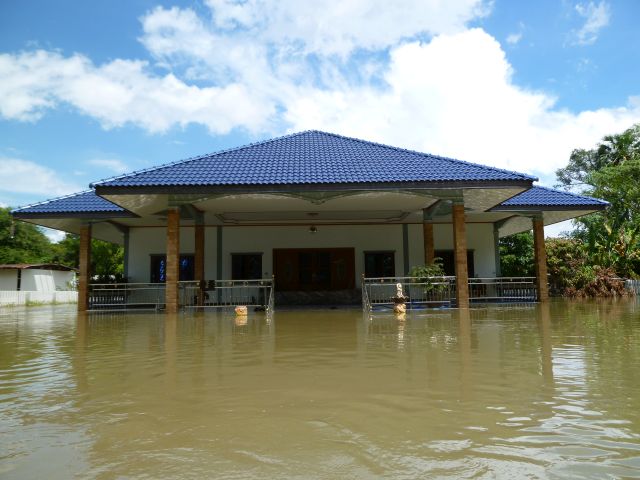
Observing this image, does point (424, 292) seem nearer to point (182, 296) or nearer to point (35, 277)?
point (182, 296)

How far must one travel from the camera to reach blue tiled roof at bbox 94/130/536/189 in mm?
13133

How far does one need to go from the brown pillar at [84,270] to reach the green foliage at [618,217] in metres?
24.3

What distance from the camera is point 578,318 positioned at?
11.0 meters

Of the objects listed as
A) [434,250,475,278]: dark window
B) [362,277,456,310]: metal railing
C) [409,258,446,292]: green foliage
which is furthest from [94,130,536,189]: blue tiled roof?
[434,250,475,278]: dark window

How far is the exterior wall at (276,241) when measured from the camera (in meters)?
19.8

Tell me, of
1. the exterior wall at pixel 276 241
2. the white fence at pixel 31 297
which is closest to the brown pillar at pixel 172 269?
the exterior wall at pixel 276 241

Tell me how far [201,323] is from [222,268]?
28.7ft

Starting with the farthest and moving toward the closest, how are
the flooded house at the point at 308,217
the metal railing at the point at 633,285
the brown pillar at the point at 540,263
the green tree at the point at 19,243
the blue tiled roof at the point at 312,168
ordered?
the green tree at the point at 19,243, the metal railing at the point at 633,285, the brown pillar at the point at 540,263, the flooded house at the point at 308,217, the blue tiled roof at the point at 312,168

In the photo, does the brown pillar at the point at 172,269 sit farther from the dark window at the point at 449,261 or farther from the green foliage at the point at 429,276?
the dark window at the point at 449,261

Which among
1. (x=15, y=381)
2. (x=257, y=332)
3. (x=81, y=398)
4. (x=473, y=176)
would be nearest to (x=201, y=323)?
(x=257, y=332)

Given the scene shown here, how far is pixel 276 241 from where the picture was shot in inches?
782

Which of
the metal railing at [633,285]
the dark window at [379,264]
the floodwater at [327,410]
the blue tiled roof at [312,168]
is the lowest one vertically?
the floodwater at [327,410]

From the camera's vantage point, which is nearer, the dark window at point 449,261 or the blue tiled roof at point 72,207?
the blue tiled roof at point 72,207

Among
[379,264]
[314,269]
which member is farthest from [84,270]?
[379,264]
